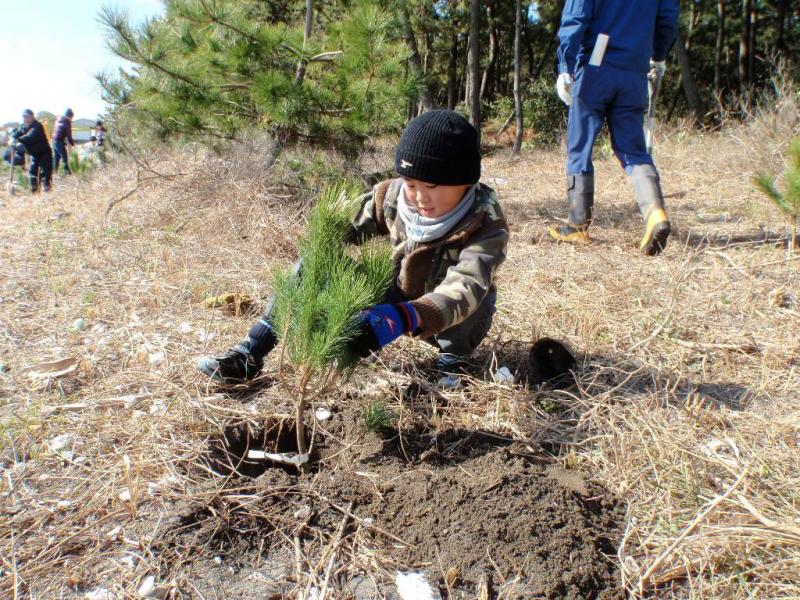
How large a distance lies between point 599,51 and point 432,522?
135 inches

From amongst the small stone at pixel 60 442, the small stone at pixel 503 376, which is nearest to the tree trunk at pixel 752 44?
the small stone at pixel 503 376

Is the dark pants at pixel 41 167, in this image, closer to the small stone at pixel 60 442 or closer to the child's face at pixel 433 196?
the small stone at pixel 60 442

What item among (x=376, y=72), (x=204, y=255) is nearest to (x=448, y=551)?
(x=204, y=255)

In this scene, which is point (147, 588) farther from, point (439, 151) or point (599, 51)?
point (599, 51)

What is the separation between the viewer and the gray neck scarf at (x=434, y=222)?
75.3 inches

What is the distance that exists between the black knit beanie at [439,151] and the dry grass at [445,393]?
2.50 ft

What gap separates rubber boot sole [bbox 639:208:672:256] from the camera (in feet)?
11.5

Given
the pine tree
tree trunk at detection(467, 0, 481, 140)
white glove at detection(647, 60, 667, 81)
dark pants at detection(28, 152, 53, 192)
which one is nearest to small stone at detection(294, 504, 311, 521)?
the pine tree

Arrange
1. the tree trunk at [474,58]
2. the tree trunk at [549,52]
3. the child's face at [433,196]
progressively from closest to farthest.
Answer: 1. the child's face at [433,196]
2. the tree trunk at [474,58]
3. the tree trunk at [549,52]

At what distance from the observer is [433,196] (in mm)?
1880

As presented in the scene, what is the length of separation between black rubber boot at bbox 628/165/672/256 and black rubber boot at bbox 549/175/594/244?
31 centimetres

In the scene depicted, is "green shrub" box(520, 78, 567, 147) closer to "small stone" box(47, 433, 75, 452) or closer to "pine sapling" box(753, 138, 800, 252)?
"pine sapling" box(753, 138, 800, 252)

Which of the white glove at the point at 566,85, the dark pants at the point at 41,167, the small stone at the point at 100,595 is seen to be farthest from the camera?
the dark pants at the point at 41,167

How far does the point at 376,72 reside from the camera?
164 inches
